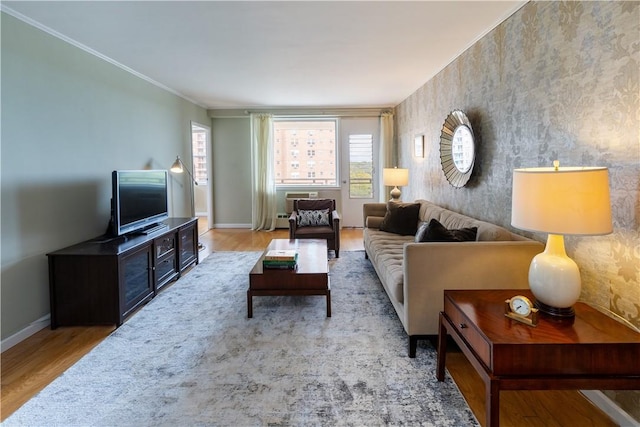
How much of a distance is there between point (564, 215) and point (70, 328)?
343 cm

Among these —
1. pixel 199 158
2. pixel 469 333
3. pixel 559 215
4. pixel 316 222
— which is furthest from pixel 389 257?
pixel 199 158

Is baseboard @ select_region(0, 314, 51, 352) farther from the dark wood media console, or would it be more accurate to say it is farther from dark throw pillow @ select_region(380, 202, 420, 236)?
dark throw pillow @ select_region(380, 202, 420, 236)

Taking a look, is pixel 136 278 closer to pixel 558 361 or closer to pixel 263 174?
pixel 558 361

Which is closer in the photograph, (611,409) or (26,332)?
(611,409)

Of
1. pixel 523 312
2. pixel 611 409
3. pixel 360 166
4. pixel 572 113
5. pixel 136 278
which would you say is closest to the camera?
pixel 523 312

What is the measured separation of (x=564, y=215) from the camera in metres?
1.51

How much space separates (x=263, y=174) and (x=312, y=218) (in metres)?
2.35

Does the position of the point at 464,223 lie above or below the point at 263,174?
below

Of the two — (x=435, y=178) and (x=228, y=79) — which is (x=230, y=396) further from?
(x=228, y=79)

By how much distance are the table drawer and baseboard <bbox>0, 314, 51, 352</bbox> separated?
9.72ft

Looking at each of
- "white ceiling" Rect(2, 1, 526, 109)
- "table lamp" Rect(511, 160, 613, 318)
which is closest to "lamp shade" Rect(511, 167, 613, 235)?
"table lamp" Rect(511, 160, 613, 318)

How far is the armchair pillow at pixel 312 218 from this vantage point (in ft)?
16.7

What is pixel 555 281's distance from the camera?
1618 millimetres

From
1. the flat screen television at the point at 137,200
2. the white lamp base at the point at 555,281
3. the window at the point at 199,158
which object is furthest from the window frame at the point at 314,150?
the white lamp base at the point at 555,281
